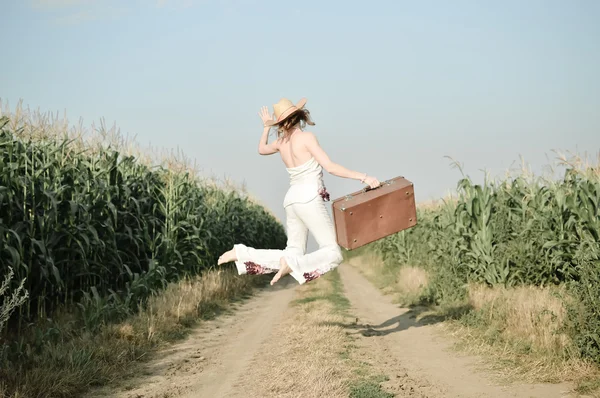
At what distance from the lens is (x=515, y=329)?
7996mm

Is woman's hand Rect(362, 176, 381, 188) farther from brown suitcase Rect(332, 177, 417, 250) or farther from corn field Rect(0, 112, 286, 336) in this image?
corn field Rect(0, 112, 286, 336)

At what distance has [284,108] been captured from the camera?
7.06 metres

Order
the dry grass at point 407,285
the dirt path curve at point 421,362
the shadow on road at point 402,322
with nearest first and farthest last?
the dirt path curve at point 421,362, the shadow on road at point 402,322, the dry grass at point 407,285

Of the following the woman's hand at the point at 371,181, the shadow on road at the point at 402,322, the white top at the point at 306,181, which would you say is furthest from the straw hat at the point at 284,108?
the shadow on road at the point at 402,322

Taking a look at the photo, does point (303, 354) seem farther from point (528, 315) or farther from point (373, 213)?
point (528, 315)

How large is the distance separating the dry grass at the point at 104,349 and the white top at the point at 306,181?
2673 mm

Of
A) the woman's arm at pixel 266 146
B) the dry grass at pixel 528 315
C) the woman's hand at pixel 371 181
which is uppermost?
the woman's arm at pixel 266 146

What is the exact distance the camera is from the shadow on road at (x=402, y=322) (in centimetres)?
957

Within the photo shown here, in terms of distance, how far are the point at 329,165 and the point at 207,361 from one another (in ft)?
9.44

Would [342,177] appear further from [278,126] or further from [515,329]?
[515,329]

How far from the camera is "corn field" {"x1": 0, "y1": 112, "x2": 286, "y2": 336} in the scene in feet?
27.6

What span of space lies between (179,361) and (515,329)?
423 cm

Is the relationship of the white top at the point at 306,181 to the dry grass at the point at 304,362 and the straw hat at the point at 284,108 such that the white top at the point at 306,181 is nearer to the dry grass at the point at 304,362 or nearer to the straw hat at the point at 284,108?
the straw hat at the point at 284,108

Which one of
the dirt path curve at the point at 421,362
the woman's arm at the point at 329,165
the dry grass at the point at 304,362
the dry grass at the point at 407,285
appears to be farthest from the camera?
the dry grass at the point at 407,285
